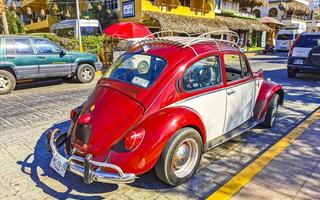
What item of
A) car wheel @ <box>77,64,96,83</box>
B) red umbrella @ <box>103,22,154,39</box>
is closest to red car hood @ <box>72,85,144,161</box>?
car wheel @ <box>77,64,96,83</box>

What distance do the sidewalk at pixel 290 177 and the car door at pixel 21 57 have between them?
8.17 m

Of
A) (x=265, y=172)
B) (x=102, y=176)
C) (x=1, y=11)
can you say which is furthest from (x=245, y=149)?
(x=1, y=11)

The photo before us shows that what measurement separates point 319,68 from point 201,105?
850cm

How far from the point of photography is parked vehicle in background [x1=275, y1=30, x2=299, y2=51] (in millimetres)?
29142

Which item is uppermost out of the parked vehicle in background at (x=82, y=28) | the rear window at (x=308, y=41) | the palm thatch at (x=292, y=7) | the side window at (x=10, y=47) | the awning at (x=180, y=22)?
the palm thatch at (x=292, y=7)

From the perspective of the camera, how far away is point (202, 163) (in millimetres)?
4059

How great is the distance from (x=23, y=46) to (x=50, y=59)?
93cm

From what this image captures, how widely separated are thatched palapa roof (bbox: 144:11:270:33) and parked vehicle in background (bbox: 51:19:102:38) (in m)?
4.80

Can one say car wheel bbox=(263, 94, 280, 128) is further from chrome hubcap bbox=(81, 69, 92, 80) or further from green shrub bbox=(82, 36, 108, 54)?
green shrub bbox=(82, 36, 108, 54)

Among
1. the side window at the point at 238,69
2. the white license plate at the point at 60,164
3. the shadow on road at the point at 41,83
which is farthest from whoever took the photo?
the shadow on road at the point at 41,83

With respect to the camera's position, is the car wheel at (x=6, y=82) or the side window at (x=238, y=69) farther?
the car wheel at (x=6, y=82)

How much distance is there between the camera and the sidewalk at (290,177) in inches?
128

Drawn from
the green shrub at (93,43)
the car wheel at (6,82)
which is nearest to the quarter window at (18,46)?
the car wheel at (6,82)

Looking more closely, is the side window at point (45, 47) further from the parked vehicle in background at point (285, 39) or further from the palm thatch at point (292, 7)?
the palm thatch at point (292, 7)
